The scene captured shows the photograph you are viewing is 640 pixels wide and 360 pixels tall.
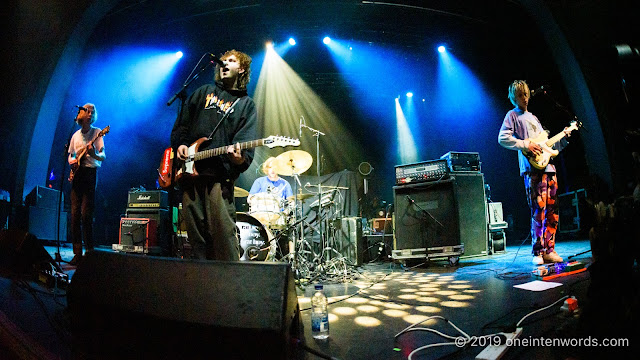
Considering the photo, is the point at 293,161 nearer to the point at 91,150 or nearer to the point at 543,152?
the point at 91,150

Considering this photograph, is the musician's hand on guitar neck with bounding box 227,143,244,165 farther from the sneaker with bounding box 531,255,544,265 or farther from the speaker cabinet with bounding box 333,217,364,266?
the sneaker with bounding box 531,255,544,265

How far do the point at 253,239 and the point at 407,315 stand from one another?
3300mm

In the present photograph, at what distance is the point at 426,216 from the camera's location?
17.3 feet

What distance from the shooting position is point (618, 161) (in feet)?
20.1

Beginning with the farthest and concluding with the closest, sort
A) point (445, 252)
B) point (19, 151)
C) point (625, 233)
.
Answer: point (19, 151) → point (445, 252) → point (625, 233)

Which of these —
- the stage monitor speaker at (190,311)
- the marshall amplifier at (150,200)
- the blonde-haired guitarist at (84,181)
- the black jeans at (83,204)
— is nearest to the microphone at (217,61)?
the stage monitor speaker at (190,311)

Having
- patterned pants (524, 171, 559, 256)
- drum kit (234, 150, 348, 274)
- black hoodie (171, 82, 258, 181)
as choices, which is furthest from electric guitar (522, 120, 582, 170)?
black hoodie (171, 82, 258, 181)

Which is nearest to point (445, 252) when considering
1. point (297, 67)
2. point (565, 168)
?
point (565, 168)

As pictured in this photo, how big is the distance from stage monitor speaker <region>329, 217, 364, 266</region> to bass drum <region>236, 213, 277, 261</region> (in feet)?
5.16

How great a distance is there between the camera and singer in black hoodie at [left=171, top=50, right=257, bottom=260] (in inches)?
95.7

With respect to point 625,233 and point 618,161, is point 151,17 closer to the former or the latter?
point 625,233

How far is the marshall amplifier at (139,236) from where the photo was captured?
18.3ft

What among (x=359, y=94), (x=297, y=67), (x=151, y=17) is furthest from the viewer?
(x=359, y=94)

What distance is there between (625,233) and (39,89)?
9.59 meters
